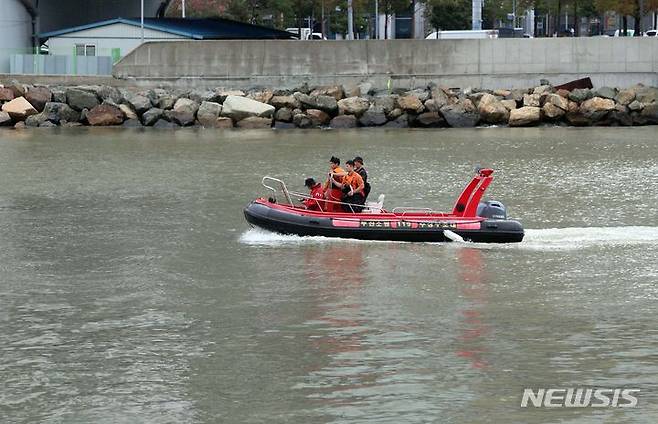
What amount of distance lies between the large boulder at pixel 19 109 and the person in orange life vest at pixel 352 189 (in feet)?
99.6

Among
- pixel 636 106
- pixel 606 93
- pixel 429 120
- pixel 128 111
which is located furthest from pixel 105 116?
pixel 636 106

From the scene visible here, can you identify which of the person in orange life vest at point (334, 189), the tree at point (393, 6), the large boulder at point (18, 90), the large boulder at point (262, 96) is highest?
the tree at point (393, 6)

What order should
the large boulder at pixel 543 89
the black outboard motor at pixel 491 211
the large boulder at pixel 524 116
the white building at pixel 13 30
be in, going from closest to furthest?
the black outboard motor at pixel 491 211, the large boulder at pixel 524 116, the large boulder at pixel 543 89, the white building at pixel 13 30

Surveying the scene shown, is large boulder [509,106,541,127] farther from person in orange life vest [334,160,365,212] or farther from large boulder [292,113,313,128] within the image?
person in orange life vest [334,160,365,212]

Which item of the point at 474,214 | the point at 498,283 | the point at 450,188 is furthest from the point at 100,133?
the point at 498,283

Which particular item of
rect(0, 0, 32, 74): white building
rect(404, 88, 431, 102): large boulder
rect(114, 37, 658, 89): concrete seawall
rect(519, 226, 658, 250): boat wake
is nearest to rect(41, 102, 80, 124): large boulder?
rect(114, 37, 658, 89): concrete seawall

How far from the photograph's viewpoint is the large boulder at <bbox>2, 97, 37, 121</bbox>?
5275 centimetres

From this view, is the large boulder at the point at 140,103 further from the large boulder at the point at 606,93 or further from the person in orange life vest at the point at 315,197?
the person in orange life vest at the point at 315,197

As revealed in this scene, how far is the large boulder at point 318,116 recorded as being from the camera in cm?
5244

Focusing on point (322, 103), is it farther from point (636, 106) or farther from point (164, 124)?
point (636, 106)

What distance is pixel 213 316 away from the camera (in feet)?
62.5

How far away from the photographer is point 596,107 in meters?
52.4

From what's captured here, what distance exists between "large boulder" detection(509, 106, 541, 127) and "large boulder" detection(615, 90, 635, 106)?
3.44 meters

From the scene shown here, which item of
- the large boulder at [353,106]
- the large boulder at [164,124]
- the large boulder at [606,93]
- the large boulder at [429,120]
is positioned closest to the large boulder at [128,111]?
the large boulder at [164,124]
